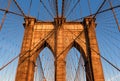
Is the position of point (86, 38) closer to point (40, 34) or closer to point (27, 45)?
point (40, 34)

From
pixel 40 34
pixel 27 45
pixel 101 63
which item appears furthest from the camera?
pixel 40 34

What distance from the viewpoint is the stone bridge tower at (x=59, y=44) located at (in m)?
16.8

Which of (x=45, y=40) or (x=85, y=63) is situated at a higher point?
(x=45, y=40)

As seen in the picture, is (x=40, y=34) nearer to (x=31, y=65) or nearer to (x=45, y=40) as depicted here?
(x=45, y=40)

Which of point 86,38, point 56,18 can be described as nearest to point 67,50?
point 86,38

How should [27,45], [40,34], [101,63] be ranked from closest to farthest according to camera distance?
[101,63] → [27,45] → [40,34]

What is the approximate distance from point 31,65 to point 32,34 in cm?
385

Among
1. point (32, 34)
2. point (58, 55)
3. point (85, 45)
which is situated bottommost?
point (58, 55)

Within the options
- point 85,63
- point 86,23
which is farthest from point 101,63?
point 86,23

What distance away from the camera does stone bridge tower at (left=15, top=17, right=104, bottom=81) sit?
16.8 meters

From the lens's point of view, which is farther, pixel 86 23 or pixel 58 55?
pixel 86 23

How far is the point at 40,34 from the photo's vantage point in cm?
1997

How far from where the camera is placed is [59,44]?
18625 mm

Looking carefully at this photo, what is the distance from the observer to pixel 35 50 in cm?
1859
